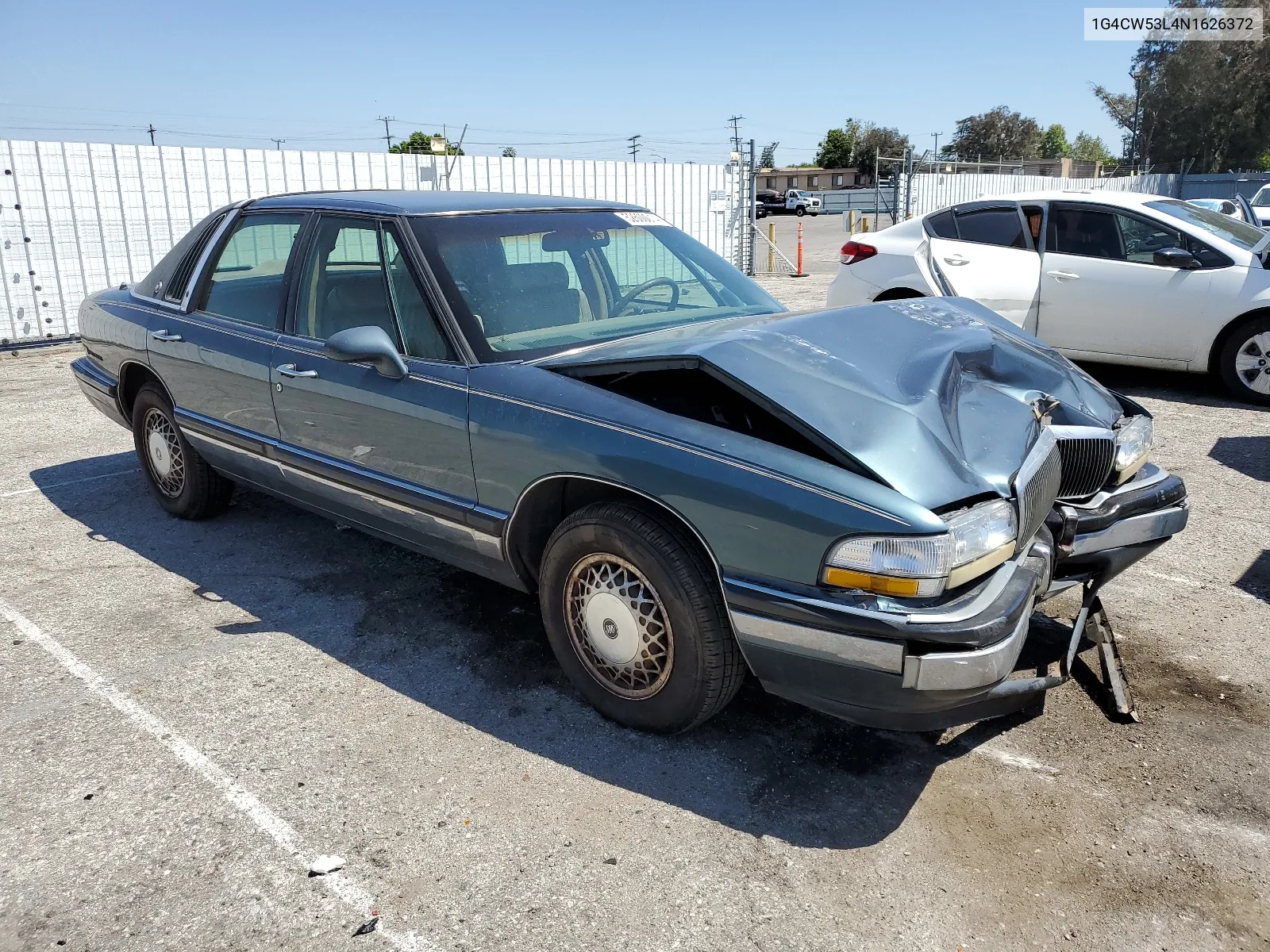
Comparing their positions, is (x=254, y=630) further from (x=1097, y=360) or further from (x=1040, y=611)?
(x=1097, y=360)

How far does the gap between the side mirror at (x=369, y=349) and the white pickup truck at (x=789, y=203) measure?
162ft

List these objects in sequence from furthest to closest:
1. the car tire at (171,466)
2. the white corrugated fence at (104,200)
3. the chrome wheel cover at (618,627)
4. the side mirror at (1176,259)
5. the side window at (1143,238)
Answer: the white corrugated fence at (104,200), the side window at (1143,238), the side mirror at (1176,259), the car tire at (171,466), the chrome wheel cover at (618,627)

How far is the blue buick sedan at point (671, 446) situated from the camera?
2605 mm

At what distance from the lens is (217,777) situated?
3018mm

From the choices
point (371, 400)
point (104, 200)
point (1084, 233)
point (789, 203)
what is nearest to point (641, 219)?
point (371, 400)

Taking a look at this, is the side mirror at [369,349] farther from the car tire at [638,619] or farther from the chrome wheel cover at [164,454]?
the chrome wheel cover at [164,454]

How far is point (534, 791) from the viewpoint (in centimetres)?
293

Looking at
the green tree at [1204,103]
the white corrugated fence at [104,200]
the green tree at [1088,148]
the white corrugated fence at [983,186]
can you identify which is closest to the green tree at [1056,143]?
the green tree at [1088,148]

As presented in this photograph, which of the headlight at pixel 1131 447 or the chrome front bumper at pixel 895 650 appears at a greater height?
the headlight at pixel 1131 447

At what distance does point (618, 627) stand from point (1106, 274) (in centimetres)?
657

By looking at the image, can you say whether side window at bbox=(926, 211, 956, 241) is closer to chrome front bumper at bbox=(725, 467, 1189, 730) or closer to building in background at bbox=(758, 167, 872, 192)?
chrome front bumper at bbox=(725, 467, 1189, 730)

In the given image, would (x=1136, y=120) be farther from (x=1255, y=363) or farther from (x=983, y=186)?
(x=1255, y=363)

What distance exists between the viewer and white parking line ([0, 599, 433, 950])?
97.6 inches

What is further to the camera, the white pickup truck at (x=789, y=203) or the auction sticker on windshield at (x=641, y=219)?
the white pickup truck at (x=789, y=203)
